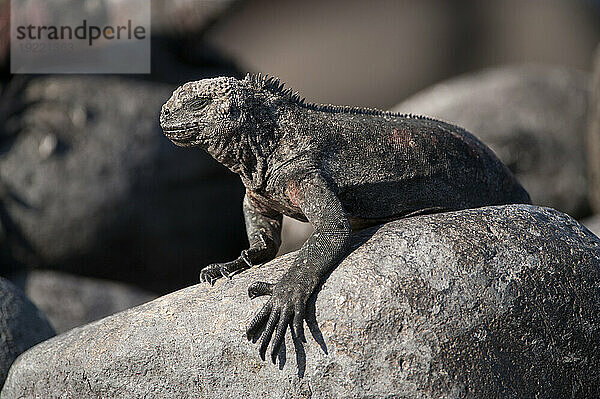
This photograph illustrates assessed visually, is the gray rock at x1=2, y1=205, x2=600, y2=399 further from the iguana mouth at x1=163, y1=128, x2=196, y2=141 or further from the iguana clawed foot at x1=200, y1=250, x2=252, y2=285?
the iguana mouth at x1=163, y1=128, x2=196, y2=141

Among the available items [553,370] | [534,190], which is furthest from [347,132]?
[534,190]

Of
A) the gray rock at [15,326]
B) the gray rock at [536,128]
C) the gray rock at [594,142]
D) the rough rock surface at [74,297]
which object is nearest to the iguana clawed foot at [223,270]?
the gray rock at [15,326]

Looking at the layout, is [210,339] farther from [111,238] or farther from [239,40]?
[239,40]

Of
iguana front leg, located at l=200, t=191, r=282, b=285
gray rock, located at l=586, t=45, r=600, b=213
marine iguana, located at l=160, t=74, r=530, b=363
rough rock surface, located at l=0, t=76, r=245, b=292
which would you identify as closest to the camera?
marine iguana, located at l=160, t=74, r=530, b=363

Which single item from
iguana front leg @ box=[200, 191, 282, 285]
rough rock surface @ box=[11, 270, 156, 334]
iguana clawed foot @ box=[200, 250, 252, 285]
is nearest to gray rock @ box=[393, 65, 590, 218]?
rough rock surface @ box=[11, 270, 156, 334]

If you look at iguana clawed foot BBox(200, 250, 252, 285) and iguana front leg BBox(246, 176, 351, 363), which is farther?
iguana clawed foot BBox(200, 250, 252, 285)

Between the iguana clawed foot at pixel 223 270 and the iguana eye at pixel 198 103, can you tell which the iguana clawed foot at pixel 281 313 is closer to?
the iguana clawed foot at pixel 223 270
